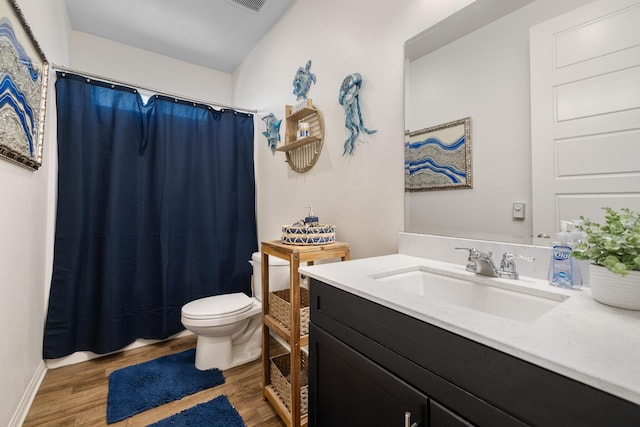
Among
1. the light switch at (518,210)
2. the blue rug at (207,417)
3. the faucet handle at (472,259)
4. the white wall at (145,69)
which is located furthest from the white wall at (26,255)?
the light switch at (518,210)

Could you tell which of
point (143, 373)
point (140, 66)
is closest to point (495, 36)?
Result: point (143, 373)

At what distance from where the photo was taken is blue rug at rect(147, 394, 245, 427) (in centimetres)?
136

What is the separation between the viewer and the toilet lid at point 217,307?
1.72 m

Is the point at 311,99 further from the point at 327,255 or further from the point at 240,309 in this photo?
the point at 240,309

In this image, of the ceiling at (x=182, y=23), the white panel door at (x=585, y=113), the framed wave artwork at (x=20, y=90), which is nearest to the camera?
the white panel door at (x=585, y=113)

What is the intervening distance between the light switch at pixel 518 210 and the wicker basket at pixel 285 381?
3.59ft

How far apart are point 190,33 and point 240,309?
2353 millimetres

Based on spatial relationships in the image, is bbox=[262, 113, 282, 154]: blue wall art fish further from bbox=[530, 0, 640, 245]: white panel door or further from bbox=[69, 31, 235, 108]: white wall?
bbox=[530, 0, 640, 245]: white panel door

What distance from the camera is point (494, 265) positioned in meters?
0.95

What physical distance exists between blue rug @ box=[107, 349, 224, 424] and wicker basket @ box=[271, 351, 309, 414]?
0.42 metres

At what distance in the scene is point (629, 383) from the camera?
0.37m

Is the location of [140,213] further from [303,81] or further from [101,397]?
[303,81]

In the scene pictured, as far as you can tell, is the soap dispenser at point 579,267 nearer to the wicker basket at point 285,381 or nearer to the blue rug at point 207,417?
the wicker basket at point 285,381

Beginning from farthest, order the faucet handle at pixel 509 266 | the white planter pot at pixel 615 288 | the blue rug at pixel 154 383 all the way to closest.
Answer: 1. the blue rug at pixel 154 383
2. the faucet handle at pixel 509 266
3. the white planter pot at pixel 615 288
